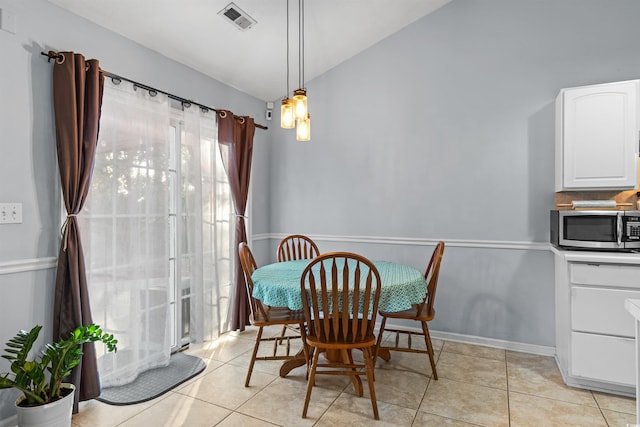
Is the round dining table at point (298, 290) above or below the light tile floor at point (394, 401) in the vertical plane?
above

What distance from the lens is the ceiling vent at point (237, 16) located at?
8.69ft

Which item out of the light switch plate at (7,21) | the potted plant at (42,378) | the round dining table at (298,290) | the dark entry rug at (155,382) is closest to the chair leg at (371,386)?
the round dining table at (298,290)

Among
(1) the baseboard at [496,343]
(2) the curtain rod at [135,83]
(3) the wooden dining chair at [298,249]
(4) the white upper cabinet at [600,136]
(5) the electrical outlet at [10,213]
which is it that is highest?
(2) the curtain rod at [135,83]

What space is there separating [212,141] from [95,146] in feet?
3.93

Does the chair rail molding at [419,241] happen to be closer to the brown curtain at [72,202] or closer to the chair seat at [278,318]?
the chair seat at [278,318]

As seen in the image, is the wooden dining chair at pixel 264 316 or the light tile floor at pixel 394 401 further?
the wooden dining chair at pixel 264 316

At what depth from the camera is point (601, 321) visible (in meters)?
2.29

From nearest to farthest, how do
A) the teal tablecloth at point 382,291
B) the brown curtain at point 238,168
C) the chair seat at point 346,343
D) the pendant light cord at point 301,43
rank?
the chair seat at point 346,343, the teal tablecloth at point 382,291, the pendant light cord at point 301,43, the brown curtain at point 238,168

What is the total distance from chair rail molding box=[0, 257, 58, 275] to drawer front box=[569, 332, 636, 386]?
338 cm

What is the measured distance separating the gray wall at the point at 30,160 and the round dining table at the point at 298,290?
126 centimetres

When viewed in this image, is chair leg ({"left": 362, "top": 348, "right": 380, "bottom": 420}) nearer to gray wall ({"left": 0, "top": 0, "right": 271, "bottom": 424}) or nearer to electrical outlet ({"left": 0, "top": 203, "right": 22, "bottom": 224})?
gray wall ({"left": 0, "top": 0, "right": 271, "bottom": 424})

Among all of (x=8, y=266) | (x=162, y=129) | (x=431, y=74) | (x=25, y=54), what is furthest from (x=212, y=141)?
(x=431, y=74)

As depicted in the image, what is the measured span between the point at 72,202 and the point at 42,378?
977 mm

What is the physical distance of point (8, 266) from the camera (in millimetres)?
1930
